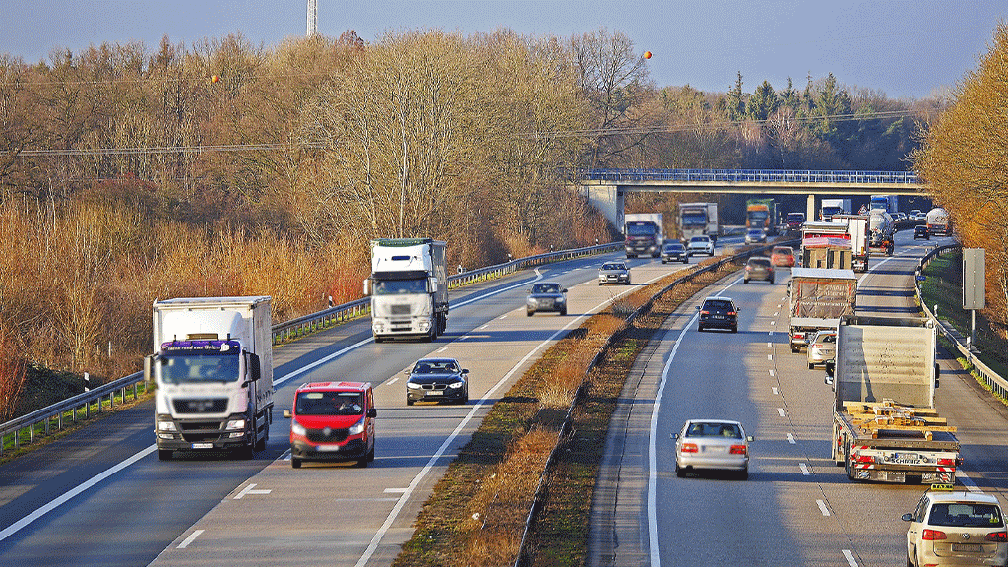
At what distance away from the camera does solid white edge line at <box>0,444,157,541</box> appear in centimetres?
2133

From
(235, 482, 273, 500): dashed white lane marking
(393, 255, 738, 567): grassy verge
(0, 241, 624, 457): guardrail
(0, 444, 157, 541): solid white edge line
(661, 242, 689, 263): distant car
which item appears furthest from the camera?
(661, 242, 689, 263): distant car

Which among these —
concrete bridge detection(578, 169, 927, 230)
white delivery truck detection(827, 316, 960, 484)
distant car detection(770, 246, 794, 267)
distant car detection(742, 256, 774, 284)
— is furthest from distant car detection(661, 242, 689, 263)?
white delivery truck detection(827, 316, 960, 484)

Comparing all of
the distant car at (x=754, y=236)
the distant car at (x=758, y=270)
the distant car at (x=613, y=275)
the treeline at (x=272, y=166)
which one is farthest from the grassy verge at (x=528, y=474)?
the distant car at (x=754, y=236)

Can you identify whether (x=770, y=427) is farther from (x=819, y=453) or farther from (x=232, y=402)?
(x=232, y=402)

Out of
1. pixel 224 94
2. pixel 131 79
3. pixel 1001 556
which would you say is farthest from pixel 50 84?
pixel 1001 556

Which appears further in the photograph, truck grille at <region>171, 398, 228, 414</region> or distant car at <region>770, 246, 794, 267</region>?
distant car at <region>770, 246, 794, 267</region>

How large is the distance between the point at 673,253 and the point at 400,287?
164ft

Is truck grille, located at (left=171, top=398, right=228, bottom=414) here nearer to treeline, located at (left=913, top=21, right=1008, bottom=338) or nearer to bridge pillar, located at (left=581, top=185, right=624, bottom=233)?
treeline, located at (left=913, top=21, right=1008, bottom=338)

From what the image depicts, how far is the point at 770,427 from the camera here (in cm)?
3331

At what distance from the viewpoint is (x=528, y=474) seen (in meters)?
24.4

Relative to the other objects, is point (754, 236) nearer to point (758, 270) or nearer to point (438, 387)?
point (758, 270)

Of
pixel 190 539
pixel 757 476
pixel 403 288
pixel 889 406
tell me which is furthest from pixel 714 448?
pixel 403 288

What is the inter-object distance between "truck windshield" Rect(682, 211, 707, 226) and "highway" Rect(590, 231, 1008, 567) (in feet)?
216

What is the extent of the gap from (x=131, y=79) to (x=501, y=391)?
242ft
